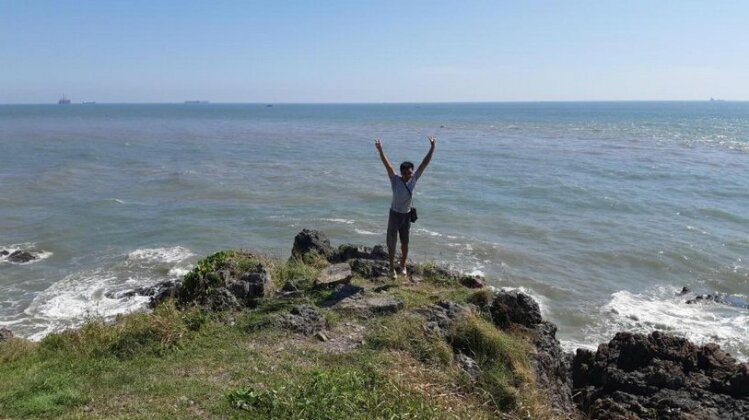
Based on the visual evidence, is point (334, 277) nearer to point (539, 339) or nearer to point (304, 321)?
point (304, 321)

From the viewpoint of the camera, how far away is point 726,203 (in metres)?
29.5

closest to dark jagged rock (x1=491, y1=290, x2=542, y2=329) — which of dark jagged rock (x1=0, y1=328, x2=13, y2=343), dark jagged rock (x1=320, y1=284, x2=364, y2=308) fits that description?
dark jagged rock (x1=320, y1=284, x2=364, y2=308)

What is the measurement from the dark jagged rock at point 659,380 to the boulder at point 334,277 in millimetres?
4459

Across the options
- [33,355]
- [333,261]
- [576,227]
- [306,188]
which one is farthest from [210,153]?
[33,355]

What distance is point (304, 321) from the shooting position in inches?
357

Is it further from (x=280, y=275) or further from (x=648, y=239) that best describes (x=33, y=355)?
(x=648, y=239)

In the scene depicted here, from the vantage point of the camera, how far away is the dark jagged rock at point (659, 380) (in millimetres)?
9203

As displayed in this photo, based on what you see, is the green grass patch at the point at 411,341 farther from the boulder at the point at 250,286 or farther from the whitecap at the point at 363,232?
the whitecap at the point at 363,232

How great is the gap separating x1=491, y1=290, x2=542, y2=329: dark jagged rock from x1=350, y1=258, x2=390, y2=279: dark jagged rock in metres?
2.65

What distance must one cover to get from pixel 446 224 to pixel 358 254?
11.6 m

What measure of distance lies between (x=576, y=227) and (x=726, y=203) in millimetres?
9997

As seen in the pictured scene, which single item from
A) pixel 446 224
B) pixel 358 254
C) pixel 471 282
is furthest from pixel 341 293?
pixel 446 224

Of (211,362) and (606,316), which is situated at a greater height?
(211,362)

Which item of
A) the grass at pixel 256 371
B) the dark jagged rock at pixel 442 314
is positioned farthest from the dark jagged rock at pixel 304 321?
the dark jagged rock at pixel 442 314
